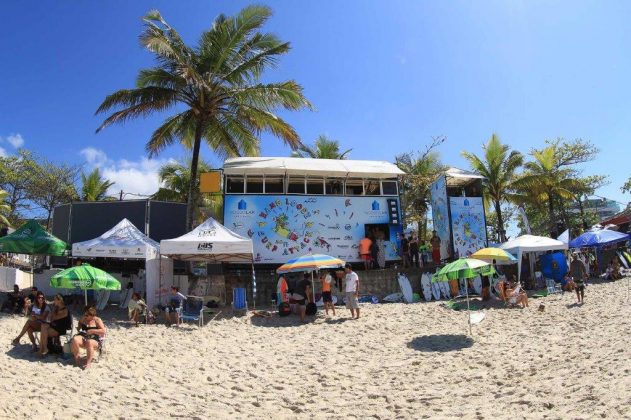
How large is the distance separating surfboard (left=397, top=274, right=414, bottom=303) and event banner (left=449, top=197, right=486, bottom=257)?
2945 millimetres

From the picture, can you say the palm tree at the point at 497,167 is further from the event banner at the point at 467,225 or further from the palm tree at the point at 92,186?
the palm tree at the point at 92,186

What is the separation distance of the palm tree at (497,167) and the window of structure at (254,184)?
13706 millimetres

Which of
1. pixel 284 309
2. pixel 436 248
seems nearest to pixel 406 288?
pixel 436 248

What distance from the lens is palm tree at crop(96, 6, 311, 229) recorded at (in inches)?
653

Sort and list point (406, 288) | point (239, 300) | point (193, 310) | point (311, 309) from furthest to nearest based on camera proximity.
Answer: point (406, 288)
point (239, 300)
point (311, 309)
point (193, 310)

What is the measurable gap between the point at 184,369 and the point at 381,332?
Result: 16.9 feet

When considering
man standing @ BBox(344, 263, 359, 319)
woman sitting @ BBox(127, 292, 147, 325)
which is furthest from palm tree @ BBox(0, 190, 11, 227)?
man standing @ BBox(344, 263, 359, 319)

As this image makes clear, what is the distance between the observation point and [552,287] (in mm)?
16047

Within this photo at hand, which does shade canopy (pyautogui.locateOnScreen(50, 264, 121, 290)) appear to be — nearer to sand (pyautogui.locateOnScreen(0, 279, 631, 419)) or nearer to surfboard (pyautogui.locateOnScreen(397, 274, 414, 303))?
sand (pyautogui.locateOnScreen(0, 279, 631, 419))

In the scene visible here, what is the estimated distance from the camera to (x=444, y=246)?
18328mm

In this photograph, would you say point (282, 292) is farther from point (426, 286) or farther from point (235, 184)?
point (426, 286)

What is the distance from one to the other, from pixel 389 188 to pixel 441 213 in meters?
2.43

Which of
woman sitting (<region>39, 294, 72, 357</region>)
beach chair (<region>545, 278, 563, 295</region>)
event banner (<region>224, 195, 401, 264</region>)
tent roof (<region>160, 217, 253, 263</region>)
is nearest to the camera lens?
woman sitting (<region>39, 294, 72, 357</region>)

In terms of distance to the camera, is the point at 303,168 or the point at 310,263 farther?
the point at 303,168
